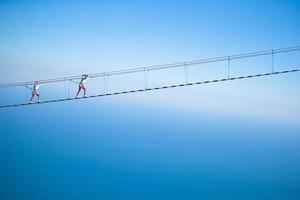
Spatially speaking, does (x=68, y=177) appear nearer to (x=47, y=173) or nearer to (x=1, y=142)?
(x=47, y=173)

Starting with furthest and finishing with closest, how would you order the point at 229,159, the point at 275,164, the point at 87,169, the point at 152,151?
the point at 152,151 → the point at 229,159 → the point at 275,164 → the point at 87,169

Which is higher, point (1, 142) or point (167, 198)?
point (1, 142)

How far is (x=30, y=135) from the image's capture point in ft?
492

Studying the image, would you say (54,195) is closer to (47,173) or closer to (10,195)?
(10,195)

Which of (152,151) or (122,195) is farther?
(152,151)

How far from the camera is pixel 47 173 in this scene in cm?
9450

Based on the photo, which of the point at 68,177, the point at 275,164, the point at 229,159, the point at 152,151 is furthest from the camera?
the point at 152,151

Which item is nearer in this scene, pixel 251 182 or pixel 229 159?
pixel 251 182

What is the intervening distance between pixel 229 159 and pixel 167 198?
218ft

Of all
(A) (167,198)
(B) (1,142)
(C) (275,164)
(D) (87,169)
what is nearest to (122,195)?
(A) (167,198)

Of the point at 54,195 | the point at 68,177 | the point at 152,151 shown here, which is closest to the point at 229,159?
the point at 152,151

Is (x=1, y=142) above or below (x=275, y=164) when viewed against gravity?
above

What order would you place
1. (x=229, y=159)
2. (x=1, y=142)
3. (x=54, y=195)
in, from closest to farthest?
(x=54, y=195), (x=1, y=142), (x=229, y=159)

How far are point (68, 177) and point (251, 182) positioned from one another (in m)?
62.4
